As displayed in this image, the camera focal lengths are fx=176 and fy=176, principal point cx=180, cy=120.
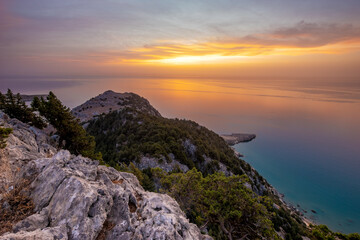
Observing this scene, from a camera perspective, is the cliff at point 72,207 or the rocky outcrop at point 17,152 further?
the rocky outcrop at point 17,152

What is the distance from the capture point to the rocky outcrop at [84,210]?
26.1 ft

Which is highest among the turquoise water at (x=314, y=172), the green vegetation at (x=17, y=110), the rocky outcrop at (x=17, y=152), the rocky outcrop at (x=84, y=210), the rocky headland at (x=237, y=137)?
the green vegetation at (x=17, y=110)

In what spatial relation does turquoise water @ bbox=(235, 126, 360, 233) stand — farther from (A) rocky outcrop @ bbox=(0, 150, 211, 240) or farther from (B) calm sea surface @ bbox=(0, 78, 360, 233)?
(A) rocky outcrop @ bbox=(0, 150, 211, 240)

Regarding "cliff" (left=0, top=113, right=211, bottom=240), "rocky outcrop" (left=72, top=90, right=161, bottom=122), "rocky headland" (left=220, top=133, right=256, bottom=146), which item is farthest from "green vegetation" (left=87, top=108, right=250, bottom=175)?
"rocky headland" (left=220, top=133, right=256, bottom=146)

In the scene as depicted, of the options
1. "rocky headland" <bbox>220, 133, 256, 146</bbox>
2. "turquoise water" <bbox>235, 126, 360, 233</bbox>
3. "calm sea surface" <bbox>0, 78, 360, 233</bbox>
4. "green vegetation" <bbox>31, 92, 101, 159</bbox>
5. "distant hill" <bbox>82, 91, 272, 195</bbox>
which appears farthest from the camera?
"rocky headland" <bbox>220, 133, 256, 146</bbox>

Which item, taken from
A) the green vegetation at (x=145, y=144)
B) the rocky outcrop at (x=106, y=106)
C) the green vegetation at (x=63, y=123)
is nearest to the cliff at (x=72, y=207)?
the green vegetation at (x=63, y=123)

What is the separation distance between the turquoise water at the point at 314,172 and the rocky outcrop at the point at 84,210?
56359 mm

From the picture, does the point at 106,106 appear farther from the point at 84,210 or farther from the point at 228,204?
the point at 84,210

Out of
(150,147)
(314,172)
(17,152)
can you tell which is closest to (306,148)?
(314,172)

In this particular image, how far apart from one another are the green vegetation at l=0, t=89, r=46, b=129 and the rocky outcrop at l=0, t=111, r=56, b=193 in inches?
77.7

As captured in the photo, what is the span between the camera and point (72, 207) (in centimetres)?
871

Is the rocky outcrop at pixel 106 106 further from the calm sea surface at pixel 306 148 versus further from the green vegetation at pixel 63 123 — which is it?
the green vegetation at pixel 63 123

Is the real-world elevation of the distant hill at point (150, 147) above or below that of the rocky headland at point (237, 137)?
above

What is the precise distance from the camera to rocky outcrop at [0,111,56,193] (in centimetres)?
1028
